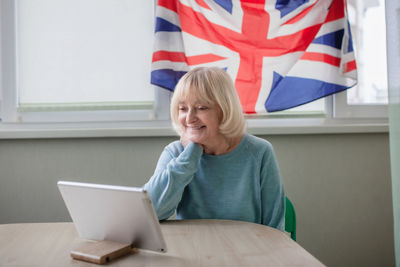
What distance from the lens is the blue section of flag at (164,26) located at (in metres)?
1.96

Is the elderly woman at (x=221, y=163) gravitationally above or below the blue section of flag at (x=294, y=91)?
below

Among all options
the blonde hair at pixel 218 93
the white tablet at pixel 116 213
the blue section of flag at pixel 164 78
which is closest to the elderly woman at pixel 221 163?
the blonde hair at pixel 218 93

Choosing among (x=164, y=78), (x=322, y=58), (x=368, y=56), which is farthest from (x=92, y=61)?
(x=368, y=56)

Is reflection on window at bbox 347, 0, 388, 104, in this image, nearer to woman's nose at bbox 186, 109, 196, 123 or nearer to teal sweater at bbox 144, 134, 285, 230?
teal sweater at bbox 144, 134, 285, 230

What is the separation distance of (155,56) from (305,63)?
0.84 meters

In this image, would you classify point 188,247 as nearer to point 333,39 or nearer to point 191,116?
point 191,116

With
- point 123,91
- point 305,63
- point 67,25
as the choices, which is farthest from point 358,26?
point 67,25

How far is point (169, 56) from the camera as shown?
78.0 inches

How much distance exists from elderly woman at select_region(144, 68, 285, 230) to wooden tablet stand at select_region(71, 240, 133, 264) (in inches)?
17.5

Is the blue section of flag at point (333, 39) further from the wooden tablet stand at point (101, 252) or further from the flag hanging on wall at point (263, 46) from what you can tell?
the wooden tablet stand at point (101, 252)

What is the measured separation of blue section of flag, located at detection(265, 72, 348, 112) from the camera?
199 cm

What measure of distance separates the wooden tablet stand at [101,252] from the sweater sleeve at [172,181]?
1.10 ft

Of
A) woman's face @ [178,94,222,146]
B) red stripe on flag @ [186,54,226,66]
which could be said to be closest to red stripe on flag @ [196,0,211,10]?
red stripe on flag @ [186,54,226,66]

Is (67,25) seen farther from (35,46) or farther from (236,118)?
(236,118)
